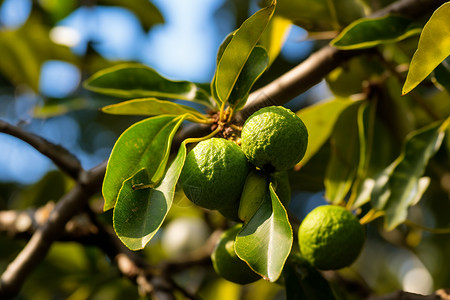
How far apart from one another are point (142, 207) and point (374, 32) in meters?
0.74

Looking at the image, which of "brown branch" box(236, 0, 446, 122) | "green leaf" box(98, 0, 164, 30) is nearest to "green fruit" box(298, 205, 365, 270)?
"brown branch" box(236, 0, 446, 122)

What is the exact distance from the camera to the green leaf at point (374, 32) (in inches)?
45.8

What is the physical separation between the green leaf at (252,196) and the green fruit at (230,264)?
0.17 m

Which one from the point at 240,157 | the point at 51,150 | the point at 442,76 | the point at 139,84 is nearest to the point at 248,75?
the point at 240,157

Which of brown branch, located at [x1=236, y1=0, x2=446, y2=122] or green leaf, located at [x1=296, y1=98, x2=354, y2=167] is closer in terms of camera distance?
brown branch, located at [x1=236, y1=0, x2=446, y2=122]

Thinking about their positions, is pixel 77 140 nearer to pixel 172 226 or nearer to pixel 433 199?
pixel 172 226

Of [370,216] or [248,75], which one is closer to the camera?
[248,75]

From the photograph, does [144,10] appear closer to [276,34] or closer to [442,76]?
[276,34]

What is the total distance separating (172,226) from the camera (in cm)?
271

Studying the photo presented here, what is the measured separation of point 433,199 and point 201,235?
4.07 ft

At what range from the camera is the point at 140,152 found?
3.26 feet

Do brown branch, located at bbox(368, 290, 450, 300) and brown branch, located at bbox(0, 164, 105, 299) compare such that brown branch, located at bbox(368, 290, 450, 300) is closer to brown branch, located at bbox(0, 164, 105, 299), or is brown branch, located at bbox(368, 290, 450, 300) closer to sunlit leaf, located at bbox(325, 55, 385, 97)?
sunlit leaf, located at bbox(325, 55, 385, 97)

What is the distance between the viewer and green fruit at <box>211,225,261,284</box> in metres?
1.06

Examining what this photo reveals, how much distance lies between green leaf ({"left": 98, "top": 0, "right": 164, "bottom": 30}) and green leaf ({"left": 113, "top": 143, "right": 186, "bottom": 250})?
1.93 metres
